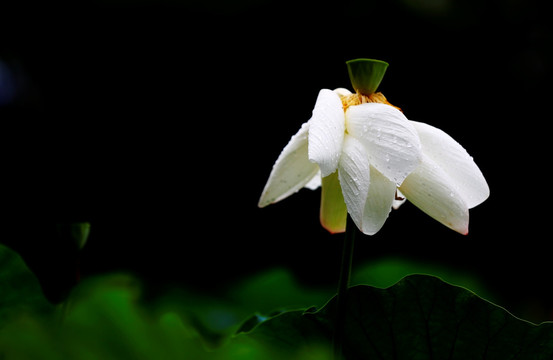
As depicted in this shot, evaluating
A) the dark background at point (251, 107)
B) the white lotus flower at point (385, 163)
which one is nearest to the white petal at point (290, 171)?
the white lotus flower at point (385, 163)

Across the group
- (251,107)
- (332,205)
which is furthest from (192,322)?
(251,107)

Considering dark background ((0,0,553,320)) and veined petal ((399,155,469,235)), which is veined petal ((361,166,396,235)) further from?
dark background ((0,0,553,320))

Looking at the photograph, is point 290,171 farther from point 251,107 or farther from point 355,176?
point 251,107

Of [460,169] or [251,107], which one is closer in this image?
[460,169]

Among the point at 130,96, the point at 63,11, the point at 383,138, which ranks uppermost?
the point at 383,138

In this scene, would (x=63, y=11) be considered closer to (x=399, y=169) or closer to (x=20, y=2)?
(x=20, y=2)

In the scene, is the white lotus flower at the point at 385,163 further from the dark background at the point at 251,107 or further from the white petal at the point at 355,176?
the dark background at the point at 251,107

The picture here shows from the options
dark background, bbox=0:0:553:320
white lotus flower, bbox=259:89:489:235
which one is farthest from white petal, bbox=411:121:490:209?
dark background, bbox=0:0:553:320

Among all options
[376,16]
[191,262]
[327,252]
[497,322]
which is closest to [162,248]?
[191,262]

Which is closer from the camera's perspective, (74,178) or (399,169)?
(399,169)
